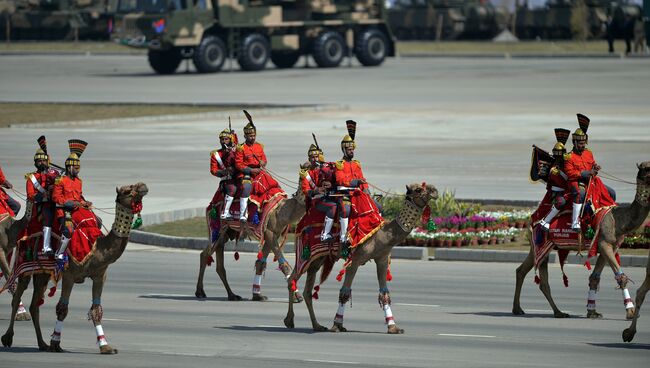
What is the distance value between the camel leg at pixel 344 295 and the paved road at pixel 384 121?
13.1 meters

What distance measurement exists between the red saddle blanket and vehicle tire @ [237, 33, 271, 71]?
58.6m

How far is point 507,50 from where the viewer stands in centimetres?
10125

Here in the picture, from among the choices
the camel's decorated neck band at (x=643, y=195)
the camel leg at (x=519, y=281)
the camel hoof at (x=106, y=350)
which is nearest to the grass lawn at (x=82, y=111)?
the camel leg at (x=519, y=281)

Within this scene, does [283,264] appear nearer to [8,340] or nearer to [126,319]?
[126,319]

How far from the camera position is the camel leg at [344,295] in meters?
17.9

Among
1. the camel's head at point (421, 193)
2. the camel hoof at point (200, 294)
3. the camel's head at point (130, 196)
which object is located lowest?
the camel hoof at point (200, 294)

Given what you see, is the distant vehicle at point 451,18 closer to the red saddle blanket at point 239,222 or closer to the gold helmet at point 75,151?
the red saddle blanket at point 239,222

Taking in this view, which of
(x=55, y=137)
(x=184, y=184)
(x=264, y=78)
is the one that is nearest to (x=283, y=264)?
(x=184, y=184)

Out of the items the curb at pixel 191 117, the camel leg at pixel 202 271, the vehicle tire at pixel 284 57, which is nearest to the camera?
the camel leg at pixel 202 271

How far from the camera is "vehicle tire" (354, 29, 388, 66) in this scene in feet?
275

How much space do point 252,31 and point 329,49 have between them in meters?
4.70

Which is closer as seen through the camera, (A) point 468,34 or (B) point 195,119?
(B) point 195,119

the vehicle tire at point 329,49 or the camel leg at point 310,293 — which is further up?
the camel leg at point 310,293

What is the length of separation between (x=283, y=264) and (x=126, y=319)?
2.64 metres
